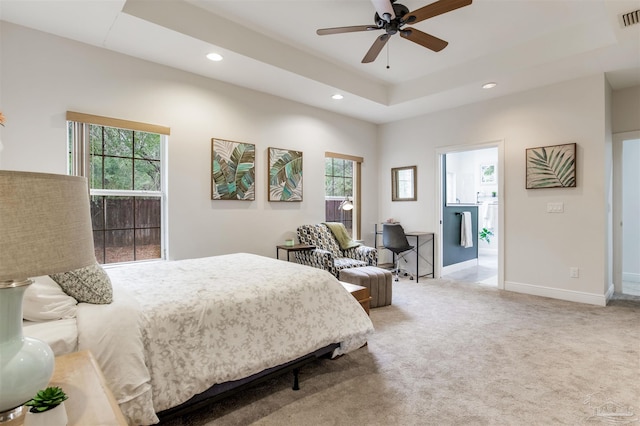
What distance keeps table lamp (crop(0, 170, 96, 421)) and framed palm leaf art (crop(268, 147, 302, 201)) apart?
361 cm

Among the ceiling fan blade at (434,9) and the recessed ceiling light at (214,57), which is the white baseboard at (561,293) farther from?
the recessed ceiling light at (214,57)

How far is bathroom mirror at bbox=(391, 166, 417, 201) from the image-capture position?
225 inches

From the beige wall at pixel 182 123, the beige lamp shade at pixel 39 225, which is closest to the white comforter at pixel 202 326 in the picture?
the beige lamp shade at pixel 39 225

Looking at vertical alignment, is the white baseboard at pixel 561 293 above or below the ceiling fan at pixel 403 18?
below

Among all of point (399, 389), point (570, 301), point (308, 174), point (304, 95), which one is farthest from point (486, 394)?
point (304, 95)

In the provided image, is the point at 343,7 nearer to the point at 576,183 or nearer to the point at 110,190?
the point at 110,190

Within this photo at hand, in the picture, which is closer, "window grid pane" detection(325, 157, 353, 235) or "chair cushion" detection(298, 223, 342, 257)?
"chair cushion" detection(298, 223, 342, 257)

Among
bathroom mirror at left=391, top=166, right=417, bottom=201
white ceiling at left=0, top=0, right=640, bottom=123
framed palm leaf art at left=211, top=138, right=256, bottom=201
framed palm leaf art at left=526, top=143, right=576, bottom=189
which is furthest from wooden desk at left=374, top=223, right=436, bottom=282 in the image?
framed palm leaf art at left=211, top=138, right=256, bottom=201

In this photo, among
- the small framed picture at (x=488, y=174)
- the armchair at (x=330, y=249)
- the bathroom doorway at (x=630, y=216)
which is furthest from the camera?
the small framed picture at (x=488, y=174)

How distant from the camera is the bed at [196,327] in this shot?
4.67 feet

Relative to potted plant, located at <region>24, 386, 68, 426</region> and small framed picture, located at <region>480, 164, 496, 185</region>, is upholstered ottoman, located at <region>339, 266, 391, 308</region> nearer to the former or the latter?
potted plant, located at <region>24, 386, 68, 426</region>

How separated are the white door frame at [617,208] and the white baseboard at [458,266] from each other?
7.17 feet

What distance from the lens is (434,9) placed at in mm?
2479

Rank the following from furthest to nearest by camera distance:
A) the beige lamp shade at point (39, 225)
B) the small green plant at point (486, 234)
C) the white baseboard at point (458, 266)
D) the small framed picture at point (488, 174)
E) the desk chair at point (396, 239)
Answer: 1. the small green plant at point (486, 234)
2. the small framed picture at point (488, 174)
3. the white baseboard at point (458, 266)
4. the desk chair at point (396, 239)
5. the beige lamp shade at point (39, 225)
